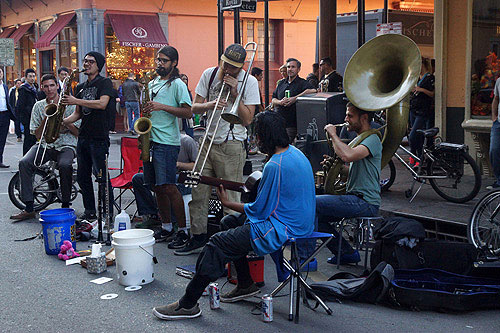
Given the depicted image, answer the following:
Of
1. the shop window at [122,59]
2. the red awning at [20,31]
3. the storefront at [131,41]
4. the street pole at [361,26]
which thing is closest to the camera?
the street pole at [361,26]

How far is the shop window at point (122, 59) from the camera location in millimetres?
22973

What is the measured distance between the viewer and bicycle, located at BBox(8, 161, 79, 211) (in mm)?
8328

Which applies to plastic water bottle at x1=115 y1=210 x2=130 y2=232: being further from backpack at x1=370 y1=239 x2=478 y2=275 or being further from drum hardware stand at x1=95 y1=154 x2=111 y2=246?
backpack at x1=370 y1=239 x2=478 y2=275

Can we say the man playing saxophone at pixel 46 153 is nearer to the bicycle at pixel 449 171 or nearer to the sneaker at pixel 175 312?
the sneaker at pixel 175 312

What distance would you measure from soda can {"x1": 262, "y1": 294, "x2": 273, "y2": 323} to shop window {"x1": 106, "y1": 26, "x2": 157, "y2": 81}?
19.3m

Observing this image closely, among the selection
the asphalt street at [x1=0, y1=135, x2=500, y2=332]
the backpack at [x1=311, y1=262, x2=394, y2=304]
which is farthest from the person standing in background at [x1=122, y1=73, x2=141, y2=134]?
the backpack at [x1=311, y1=262, x2=394, y2=304]

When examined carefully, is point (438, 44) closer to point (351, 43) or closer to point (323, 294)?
point (351, 43)

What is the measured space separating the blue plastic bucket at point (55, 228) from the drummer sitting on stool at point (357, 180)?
2.59 metres

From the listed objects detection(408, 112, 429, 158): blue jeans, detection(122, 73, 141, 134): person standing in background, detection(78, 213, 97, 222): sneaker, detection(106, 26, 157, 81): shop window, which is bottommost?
detection(78, 213, 97, 222): sneaker

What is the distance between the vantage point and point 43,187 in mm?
8469

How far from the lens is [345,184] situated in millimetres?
6328

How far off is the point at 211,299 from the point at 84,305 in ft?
3.35

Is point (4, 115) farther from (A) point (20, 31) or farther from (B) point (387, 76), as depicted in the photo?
(A) point (20, 31)

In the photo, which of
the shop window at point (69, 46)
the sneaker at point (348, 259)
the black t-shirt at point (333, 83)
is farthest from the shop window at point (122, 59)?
the sneaker at point (348, 259)
